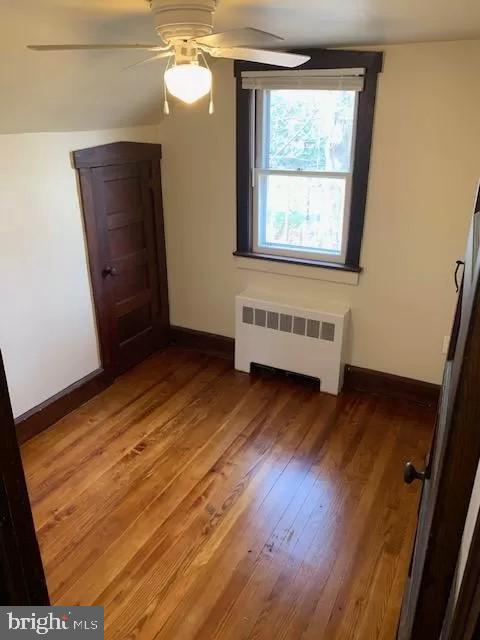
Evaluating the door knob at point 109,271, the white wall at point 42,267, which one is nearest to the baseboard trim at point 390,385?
the door knob at point 109,271

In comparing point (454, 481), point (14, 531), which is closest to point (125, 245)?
point (14, 531)

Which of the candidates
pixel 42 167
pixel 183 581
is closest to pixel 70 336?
pixel 42 167

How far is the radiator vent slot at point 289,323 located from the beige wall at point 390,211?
22 cm

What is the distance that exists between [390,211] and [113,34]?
73.3 inches

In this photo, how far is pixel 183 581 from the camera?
212 centimetres

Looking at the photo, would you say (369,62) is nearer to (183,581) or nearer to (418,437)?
(418,437)

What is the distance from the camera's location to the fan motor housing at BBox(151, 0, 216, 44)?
1.74 meters

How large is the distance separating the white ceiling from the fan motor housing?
77mm

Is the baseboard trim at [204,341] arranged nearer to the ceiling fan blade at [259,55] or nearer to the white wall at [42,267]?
the white wall at [42,267]

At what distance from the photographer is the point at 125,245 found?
356 centimetres

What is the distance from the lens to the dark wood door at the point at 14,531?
1.03 meters

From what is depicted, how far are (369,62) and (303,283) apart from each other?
1435mm

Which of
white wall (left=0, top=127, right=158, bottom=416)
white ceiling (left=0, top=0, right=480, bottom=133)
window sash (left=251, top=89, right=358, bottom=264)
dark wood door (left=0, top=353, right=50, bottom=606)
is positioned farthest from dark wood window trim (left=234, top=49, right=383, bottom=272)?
dark wood door (left=0, top=353, right=50, bottom=606)

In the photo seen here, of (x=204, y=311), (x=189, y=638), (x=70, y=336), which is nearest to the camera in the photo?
(x=189, y=638)
